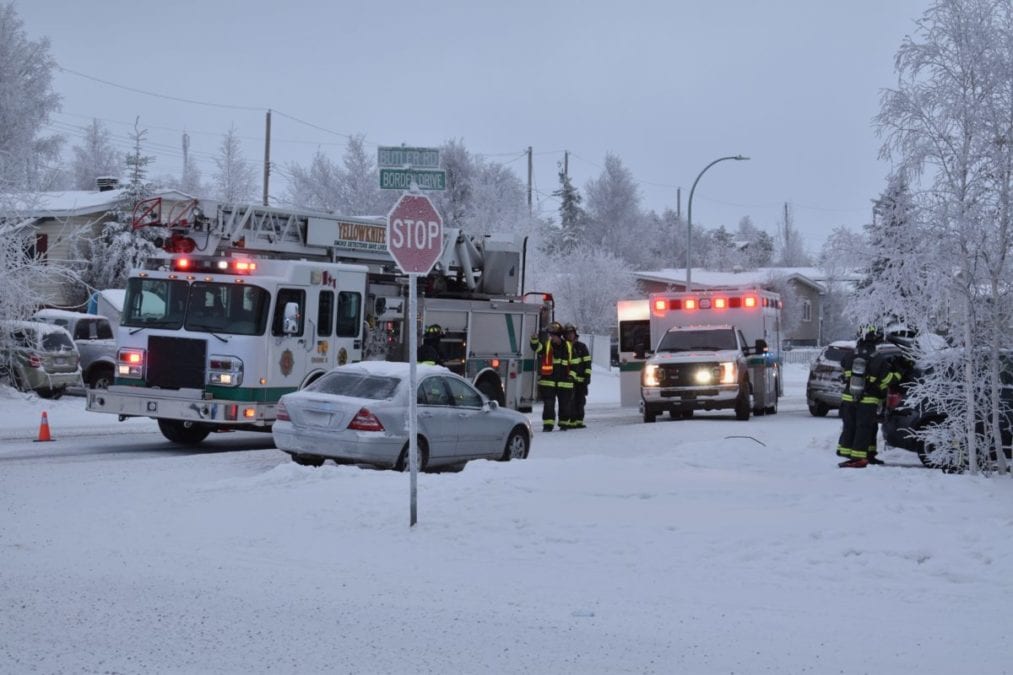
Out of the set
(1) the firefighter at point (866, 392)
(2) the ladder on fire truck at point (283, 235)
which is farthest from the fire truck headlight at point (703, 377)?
(1) the firefighter at point (866, 392)

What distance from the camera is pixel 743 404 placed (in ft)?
→ 79.5

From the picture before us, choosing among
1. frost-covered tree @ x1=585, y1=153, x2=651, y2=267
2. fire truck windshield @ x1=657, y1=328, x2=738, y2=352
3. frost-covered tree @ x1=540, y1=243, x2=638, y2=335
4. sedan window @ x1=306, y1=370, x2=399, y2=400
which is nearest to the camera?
sedan window @ x1=306, y1=370, x2=399, y2=400

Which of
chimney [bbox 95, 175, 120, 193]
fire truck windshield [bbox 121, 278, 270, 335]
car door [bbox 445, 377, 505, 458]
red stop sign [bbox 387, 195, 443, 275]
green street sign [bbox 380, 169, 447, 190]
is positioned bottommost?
car door [bbox 445, 377, 505, 458]

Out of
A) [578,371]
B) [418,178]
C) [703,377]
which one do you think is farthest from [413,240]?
[703,377]

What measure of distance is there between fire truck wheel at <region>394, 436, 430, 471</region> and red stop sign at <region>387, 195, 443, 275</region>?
4.08m

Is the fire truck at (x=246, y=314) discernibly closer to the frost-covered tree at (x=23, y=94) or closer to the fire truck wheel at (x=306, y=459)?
the fire truck wheel at (x=306, y=459)

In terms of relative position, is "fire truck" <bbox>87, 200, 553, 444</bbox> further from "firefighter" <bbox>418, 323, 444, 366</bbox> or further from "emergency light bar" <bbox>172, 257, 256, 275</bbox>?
"firefighter" <bbox>418, 323, 444, 366</bbox>

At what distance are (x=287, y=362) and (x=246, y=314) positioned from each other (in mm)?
930

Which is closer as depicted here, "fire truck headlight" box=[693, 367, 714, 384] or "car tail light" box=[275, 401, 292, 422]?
"car tail light" box=[275, 401, 292, 422]

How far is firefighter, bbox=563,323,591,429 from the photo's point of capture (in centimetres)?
2189

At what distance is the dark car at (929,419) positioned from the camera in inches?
509

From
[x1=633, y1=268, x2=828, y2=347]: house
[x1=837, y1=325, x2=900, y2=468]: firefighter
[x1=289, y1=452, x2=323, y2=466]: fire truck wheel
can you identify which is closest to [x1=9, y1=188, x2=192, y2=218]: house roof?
[x1=289, y1=452, x2=323, y2=466]: fire truck wheel

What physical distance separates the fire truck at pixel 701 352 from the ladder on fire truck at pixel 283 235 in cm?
465

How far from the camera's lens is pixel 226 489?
12.1 m
